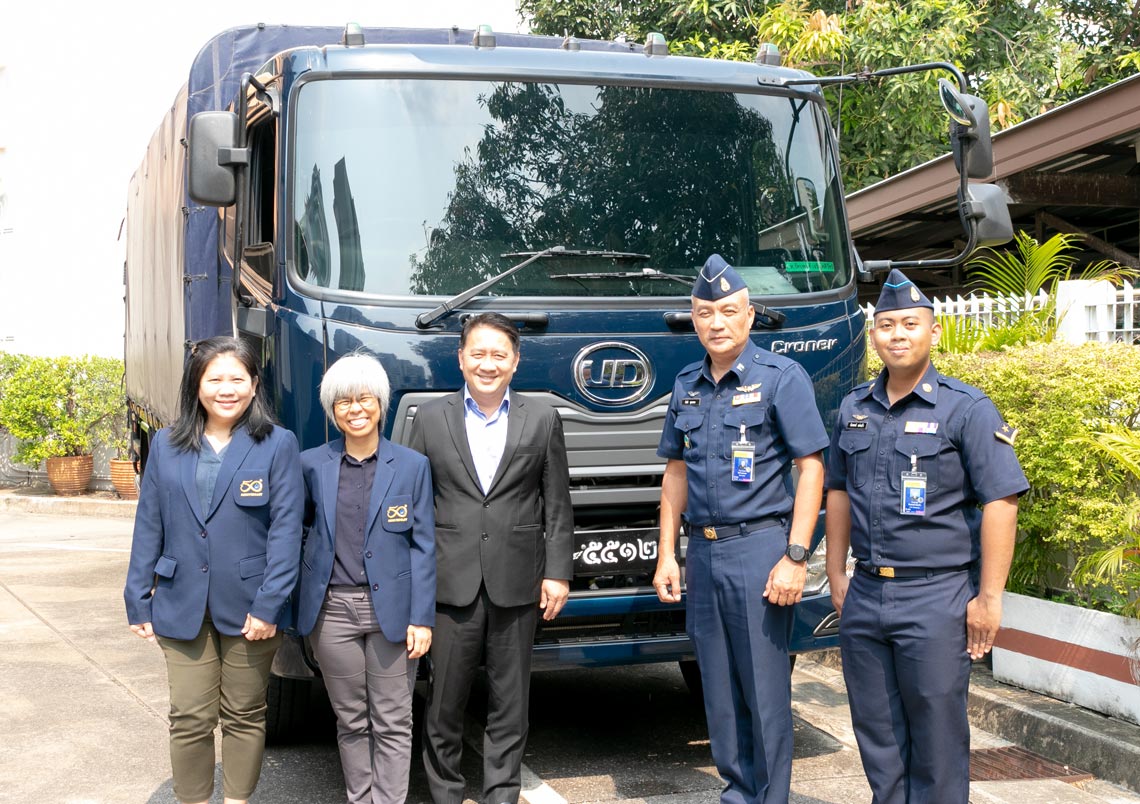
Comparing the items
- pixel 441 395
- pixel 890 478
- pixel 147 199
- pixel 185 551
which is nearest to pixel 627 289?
pixel 441 395

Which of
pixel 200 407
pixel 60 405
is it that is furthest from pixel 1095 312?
pixel 60 405

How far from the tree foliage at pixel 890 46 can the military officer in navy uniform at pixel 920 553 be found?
9748 millimetres

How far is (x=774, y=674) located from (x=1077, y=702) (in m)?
2.07

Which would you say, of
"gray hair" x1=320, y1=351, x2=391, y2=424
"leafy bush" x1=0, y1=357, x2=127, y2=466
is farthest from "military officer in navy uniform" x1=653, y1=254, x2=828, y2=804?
"leafy bush" x1=0, y1=357, x2=127, y2=466

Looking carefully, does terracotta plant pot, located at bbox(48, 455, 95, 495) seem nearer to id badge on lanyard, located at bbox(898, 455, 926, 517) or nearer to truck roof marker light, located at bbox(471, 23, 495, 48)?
truck roof marker light, located at bbox(471, 23, 495, 48)

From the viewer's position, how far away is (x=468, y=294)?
14.8 feet

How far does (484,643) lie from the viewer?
4332 mm

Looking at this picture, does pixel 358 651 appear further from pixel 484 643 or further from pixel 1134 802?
pixel 1134 802

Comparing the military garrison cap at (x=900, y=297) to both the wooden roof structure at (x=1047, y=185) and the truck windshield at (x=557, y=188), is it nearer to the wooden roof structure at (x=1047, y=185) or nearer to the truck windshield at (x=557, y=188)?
the truck windshield at (x=557, y=188)

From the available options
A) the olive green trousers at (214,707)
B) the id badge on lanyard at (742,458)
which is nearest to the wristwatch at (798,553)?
the id badge on lanyard at (742,458)

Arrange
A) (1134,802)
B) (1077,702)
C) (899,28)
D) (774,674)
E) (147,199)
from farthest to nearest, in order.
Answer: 1. (899,28)
2. (147,199)
3. (1077,702)
4. (1134,802)
5. (774,674)

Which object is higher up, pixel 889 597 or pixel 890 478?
pixel 890 478

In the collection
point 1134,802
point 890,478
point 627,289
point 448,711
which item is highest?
point 627,289

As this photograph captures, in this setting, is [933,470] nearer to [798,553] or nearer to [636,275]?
[798,553]
